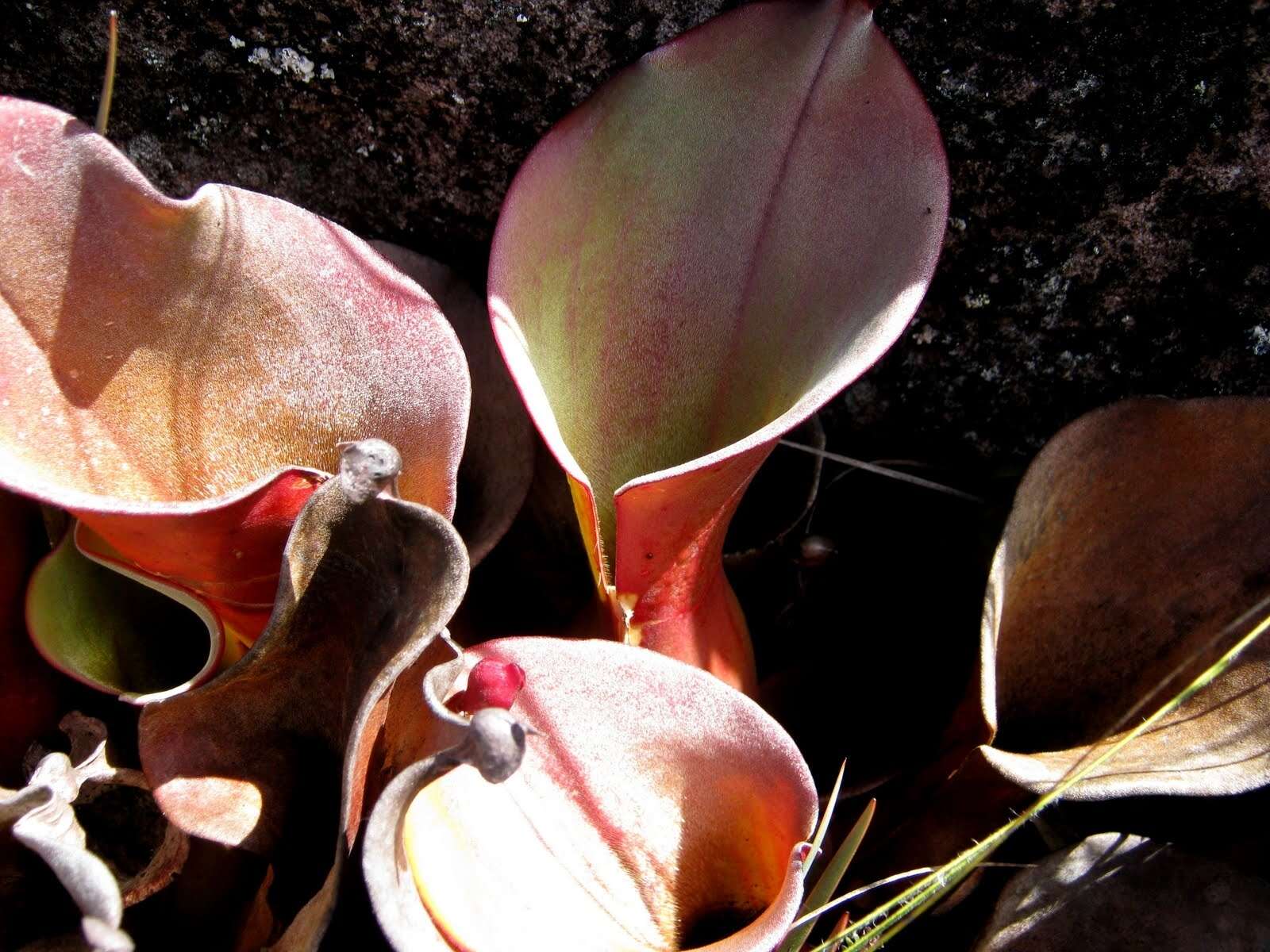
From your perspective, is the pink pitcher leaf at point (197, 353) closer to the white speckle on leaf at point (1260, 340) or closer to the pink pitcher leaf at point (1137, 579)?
the pink pitcher leaf at point (1137, 579)

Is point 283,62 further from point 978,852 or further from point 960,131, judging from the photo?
point 978,852

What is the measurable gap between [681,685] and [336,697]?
0.71 ft

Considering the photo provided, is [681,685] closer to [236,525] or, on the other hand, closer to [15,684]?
[236,525]

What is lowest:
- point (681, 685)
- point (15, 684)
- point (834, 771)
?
point (834, 771)

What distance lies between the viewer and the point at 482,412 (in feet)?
2.94

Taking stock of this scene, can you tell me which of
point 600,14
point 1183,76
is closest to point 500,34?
point 600,14

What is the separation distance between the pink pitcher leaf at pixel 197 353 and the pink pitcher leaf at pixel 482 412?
14 cm

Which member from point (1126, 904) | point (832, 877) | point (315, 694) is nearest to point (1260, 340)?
point (1126, 904)

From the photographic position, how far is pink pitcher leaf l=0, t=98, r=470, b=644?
2.12ft

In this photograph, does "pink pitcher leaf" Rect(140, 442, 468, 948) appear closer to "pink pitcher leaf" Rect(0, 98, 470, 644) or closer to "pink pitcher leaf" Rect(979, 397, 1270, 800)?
"pink pitcher leaf" Rect(0, 98, 470, 644)

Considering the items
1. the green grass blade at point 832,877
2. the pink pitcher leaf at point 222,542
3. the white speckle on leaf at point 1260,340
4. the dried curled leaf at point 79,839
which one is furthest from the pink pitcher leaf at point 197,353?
the white speckle on leaf at point 1260,340

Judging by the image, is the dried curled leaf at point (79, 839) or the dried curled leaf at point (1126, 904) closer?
the dried curled leaf at point (79, 839)

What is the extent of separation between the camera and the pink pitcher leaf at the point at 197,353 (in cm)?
65

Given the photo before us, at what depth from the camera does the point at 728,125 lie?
0.74 metres
